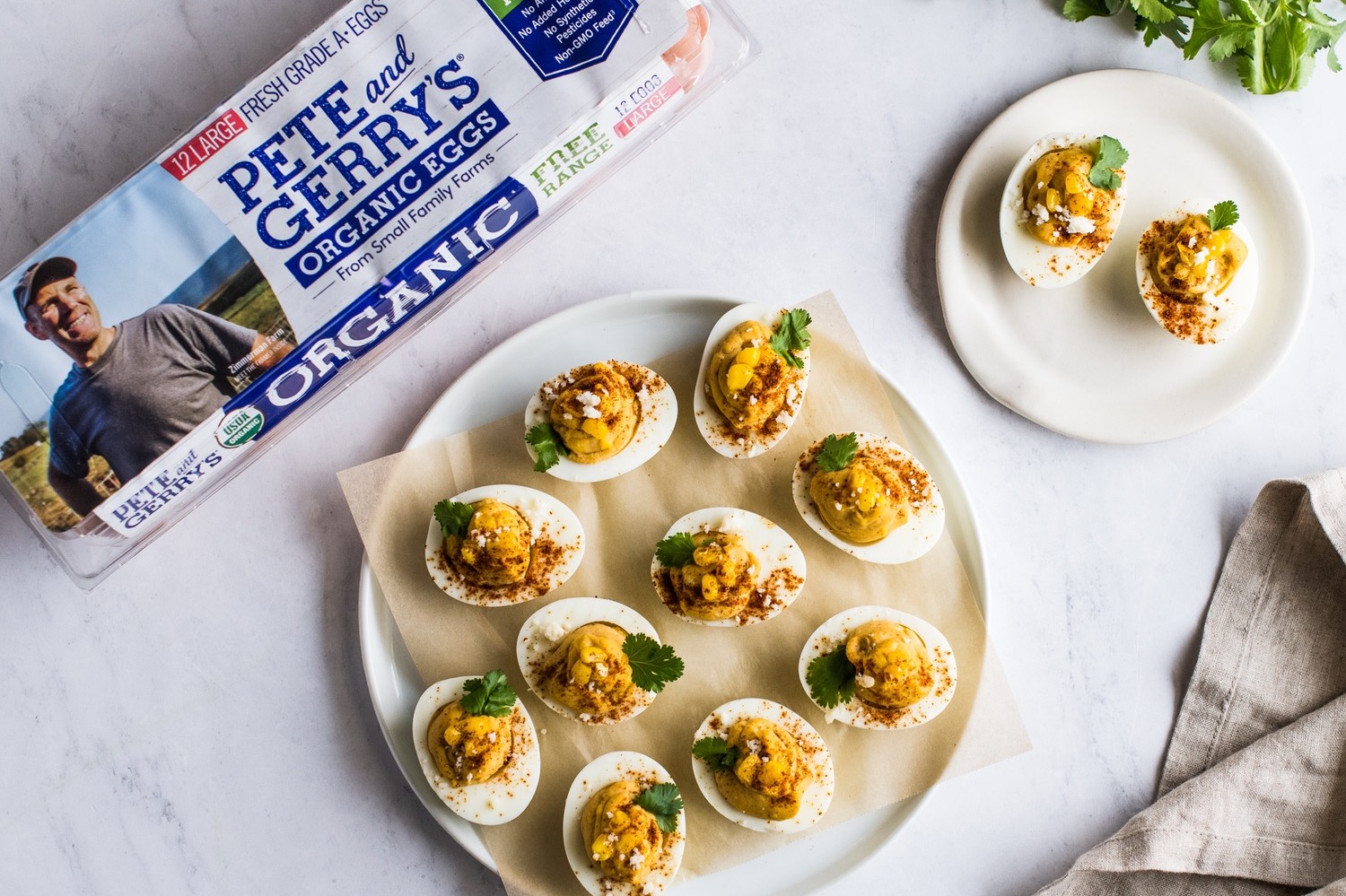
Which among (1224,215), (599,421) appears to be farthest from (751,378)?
(1224,215)

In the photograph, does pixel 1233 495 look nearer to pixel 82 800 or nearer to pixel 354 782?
pixel 354 782

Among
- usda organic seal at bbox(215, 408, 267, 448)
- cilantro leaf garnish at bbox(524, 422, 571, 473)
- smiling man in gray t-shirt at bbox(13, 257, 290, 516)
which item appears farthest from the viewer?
cilantro leaf garnish at bbox(524, 422, 571, 473)

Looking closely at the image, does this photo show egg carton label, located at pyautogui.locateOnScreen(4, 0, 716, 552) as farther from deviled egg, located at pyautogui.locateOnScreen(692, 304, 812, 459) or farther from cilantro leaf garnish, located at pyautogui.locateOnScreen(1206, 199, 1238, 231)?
cilantro leaf garnish, located at pyautogui.locateOnScreen(1206, 199, 1238, 231)

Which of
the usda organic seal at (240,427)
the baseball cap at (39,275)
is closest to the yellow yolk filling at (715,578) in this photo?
the usda organic seal at (240,427)

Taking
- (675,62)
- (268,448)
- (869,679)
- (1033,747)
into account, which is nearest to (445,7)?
(675,62)

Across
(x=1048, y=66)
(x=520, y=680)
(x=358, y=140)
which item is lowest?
(x=520, y=680)

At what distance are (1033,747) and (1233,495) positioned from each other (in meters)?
1.09

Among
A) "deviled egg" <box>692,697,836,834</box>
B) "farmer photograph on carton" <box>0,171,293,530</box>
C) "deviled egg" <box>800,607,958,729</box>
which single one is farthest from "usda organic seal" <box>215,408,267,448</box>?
"deviled egg" <box>800,607,958,729</box>

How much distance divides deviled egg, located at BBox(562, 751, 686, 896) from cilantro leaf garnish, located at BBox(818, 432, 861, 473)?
1064mm

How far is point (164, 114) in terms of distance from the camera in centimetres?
295

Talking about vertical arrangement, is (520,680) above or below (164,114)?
below

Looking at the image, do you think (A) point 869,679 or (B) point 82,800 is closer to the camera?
(A) point 869,679

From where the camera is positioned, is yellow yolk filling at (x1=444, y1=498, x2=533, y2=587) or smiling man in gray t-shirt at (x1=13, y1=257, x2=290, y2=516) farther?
yellow yolk filling at (x1=444, y1=498, x2=533, y2=587)

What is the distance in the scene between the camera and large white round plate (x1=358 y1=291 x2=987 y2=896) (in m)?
2.85
